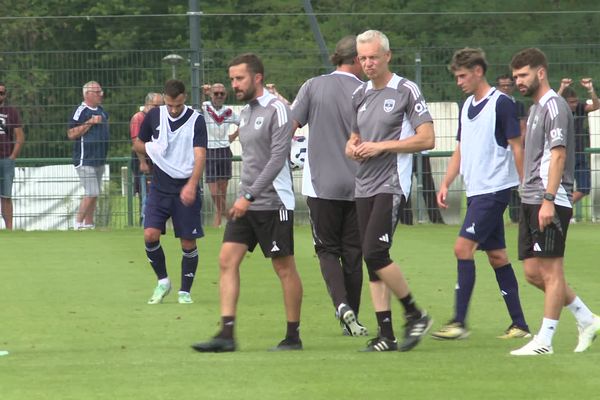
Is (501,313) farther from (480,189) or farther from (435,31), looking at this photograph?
(435,31)

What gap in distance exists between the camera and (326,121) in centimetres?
1051

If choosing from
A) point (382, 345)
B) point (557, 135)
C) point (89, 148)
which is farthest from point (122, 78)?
point (557, 135)

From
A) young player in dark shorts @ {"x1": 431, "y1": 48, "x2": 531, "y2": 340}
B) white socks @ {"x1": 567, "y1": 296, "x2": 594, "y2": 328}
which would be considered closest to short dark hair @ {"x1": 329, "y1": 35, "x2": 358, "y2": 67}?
young player in dark shorts @ {"x1": 431, "y1": 48, "x2": 531, "y2": 340}

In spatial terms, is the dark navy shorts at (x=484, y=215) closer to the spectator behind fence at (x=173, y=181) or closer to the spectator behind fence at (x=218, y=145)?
the spectator behind fence at (x=173, y=181)

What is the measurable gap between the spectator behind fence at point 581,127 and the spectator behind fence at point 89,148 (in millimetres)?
6316

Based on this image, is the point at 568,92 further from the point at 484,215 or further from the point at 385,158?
the point at 385,158

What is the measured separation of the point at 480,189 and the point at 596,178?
11327mm

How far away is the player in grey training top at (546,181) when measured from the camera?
870cm

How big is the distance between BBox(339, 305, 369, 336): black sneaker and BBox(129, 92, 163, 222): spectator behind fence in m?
9.11

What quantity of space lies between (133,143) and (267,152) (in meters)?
9.89

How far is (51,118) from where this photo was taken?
67.3 feet

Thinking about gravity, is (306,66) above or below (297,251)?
above

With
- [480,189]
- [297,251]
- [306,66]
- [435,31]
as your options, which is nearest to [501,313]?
[480,189]

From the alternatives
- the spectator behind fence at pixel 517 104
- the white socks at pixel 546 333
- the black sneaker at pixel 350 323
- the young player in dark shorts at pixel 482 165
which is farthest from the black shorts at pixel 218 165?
the white socks at pixel 546 333
